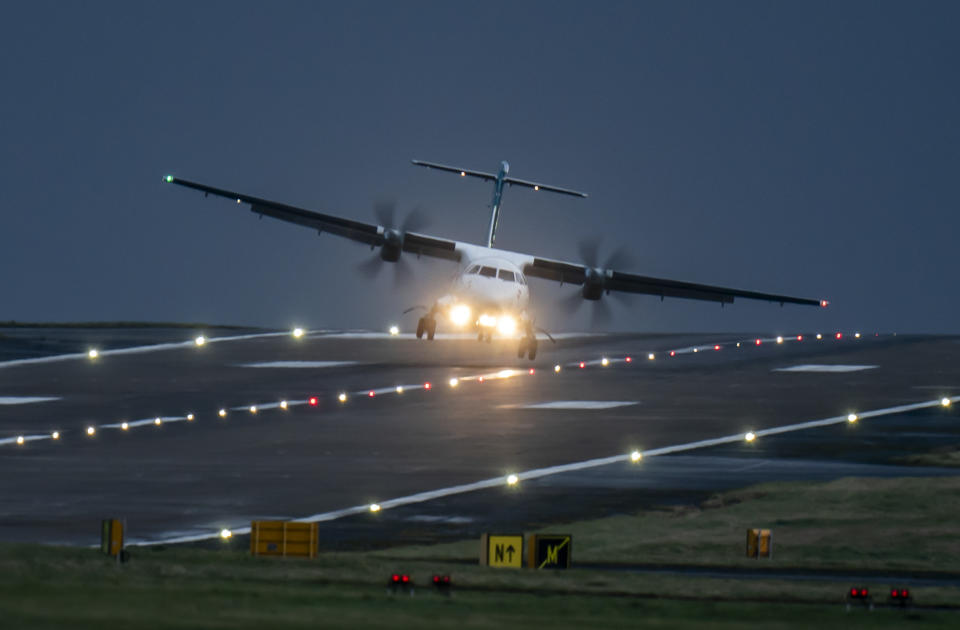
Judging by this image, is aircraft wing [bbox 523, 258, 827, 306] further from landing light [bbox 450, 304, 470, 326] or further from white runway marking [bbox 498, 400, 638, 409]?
white runway marking [bbox 498, 400, 638, 409]

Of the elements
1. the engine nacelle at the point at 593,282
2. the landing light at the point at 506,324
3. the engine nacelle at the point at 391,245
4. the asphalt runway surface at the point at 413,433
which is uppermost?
the engine nacelle at the point at 391,245

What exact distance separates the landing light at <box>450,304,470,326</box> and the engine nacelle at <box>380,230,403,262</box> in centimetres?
720

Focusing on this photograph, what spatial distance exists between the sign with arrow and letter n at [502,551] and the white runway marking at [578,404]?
2466 centimetres

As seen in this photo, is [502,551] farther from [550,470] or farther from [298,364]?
[298,364]

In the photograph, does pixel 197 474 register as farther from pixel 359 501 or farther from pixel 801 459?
pixel 801 459

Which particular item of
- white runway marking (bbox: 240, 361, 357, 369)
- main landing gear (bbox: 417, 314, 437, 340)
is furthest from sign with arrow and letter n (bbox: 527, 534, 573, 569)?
main landing gear (bbox: 417, 314, 437, 340)

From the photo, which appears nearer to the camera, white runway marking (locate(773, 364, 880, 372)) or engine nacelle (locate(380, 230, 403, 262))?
white runway marking (locate(773, 364, 880, 372))

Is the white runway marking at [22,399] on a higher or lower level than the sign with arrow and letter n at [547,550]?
higher

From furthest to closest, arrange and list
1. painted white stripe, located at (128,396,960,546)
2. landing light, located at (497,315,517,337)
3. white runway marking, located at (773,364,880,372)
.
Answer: landing light, located at (497,315,517,337)
white runway marking, located at (773,364,880,372)
painted white stripe, located at (128,396,960,546)

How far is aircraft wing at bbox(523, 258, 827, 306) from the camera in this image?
62.3m

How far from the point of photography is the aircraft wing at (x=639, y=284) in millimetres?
62344

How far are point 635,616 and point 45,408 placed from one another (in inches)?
1212

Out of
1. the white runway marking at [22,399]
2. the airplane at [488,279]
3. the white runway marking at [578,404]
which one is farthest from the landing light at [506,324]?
the white runway marking at [22,399]

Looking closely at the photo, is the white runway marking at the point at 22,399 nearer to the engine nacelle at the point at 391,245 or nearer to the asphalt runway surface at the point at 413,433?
the asphalt runway surface at the point at 413,433
